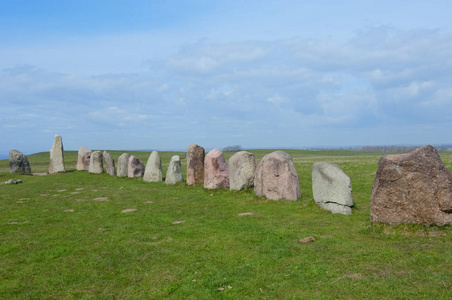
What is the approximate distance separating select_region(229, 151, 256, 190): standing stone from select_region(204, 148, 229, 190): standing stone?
59.9 inches

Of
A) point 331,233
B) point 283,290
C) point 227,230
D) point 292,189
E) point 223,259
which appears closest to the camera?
point 283,290

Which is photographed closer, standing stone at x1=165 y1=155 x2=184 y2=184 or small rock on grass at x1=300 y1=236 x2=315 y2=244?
small rock on grass at x1=300 y1=236 x2=315 y2=244

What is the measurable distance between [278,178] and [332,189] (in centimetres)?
309

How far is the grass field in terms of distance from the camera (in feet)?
23.1

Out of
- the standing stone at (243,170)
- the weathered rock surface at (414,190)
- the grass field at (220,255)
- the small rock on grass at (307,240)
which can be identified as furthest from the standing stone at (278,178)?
the small rock on grass at (307,240)

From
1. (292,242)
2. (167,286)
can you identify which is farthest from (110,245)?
(292,242)

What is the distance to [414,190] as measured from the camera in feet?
32.9

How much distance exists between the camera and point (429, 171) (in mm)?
9961

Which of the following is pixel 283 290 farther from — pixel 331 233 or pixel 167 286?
pixel 331 233

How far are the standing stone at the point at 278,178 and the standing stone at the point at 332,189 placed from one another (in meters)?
1.63

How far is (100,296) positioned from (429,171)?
8.76 meters

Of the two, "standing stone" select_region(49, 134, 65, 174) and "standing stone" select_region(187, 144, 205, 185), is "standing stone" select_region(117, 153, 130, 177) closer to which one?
"standing stone" select_region(49, 134, 65, 174)

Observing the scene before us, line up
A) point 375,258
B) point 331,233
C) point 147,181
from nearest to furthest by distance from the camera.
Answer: point 375,258, point 331,233, point 147,181

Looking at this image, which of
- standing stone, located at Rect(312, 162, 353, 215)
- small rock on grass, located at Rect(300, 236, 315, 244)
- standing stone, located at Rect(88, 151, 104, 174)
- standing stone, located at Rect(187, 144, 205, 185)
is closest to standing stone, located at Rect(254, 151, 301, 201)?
standing stone, located at Rect(312, 162, 353, 215)
